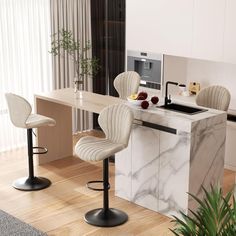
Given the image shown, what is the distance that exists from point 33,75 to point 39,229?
2771 millimetres

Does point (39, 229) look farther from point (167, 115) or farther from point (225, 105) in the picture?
point (225, 105)

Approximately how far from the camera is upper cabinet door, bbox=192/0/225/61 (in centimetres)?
562

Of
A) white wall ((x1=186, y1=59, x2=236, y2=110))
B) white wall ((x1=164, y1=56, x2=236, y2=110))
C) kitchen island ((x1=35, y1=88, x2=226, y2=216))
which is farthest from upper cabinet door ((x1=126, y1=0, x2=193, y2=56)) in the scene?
kitchen island ((x1=35, y1=88, x2=226, y2=216))

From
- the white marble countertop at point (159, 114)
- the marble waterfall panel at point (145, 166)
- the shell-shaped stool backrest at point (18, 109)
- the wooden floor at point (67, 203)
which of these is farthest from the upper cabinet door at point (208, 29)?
the shell-shaped stool backrest at point (18, 109)

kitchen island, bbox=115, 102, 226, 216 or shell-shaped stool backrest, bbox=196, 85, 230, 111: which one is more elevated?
shell-shaped stool backrest, bbox=196, 85, 230, 111

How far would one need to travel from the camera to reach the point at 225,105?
17.1 ft

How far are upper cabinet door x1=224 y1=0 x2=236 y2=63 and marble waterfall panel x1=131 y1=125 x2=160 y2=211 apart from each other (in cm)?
155

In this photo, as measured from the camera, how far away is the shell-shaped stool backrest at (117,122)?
4.39 meters

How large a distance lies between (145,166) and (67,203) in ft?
2.88

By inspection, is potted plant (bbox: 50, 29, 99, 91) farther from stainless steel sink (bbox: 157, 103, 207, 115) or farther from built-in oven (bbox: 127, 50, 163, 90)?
stainless steel sink (bbox: 157, 103, 207, 115)

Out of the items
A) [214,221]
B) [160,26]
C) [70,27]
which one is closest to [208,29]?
[160,26]

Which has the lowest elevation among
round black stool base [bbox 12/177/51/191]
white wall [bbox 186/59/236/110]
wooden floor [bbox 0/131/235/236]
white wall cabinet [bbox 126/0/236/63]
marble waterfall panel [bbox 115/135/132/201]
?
wooden floor [bbox 0/131/235/236]

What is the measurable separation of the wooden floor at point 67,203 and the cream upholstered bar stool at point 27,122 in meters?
0.10

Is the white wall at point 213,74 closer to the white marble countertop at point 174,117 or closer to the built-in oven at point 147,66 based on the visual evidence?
the built-in oven at point 147,66
